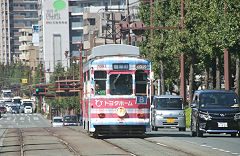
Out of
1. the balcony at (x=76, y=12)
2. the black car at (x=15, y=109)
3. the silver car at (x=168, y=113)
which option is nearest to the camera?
the silver car at (x=168, y=113)

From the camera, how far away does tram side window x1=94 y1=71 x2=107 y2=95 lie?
1113 inches

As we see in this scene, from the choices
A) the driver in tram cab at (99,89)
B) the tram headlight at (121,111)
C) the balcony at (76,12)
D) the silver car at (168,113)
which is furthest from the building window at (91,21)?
the tram headlight at (121,111)

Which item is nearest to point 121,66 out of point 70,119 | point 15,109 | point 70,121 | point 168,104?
point 168,104

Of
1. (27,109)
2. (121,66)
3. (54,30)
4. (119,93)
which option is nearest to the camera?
(119,93)

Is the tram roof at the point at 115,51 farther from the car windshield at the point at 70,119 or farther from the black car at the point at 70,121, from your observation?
the car windshield at the point at 70,119

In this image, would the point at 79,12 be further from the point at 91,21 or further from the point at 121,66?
the point at 121,66

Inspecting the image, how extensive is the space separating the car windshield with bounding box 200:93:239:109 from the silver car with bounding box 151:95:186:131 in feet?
30.7

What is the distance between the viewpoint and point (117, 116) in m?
28.4

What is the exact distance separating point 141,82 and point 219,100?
12.3 ft

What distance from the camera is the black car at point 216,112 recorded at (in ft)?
95.3

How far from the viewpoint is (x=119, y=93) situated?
28.3 meters

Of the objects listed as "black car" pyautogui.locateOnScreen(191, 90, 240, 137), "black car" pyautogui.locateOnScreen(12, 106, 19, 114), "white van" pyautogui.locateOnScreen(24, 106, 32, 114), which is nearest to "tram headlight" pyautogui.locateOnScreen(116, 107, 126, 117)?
"black car" pyautogui.locateOnScreen(191, 90, 240, 137)

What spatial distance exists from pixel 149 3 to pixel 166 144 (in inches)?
1661

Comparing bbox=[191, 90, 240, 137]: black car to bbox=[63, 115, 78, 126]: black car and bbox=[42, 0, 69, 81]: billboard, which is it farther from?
bbox=[42, 0, 69, 81]: billboard
